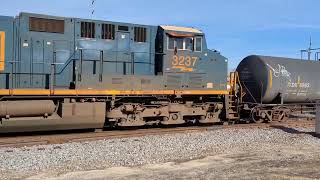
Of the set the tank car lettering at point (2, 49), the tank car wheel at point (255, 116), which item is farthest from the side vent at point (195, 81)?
the tank car lettering at point (2, 49)

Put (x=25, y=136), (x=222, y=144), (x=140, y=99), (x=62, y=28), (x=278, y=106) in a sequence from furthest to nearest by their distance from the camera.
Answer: (x=278, y=106), (x=140, y=99), (x=62, y=28), (x=25, y=136), (x=222, y=144)

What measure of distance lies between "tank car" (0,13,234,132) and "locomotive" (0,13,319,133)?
0.03 metres

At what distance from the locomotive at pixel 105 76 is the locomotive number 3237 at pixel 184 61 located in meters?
Result: 0.04

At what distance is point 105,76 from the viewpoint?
44.7 feet

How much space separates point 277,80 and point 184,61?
5.18 metres

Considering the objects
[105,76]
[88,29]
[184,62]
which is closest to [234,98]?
[184,62]

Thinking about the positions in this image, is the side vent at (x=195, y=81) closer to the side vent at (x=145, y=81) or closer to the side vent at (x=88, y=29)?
the side vent at (x=145, y=81)

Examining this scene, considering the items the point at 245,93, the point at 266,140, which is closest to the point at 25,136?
the point at 266,140

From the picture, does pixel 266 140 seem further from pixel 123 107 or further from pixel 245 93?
pixel 245 93

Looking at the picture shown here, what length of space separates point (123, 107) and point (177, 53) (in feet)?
9.34

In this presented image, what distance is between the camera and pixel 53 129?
13016 mm

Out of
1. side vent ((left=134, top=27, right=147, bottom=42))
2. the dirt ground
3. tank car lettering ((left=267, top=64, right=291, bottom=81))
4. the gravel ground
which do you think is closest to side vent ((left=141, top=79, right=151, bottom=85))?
side vent ((left=134, top=27, right=147, bottom=42))

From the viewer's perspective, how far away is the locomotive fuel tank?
1812cm

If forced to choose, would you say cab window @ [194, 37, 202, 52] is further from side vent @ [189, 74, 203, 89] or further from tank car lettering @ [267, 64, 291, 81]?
tank car lettering @ [267, 64, 291, 81]
